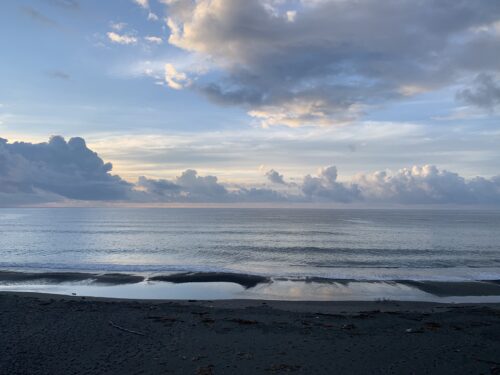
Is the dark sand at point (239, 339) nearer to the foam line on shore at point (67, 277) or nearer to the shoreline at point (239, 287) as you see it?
the shoreline at point (239, 287)

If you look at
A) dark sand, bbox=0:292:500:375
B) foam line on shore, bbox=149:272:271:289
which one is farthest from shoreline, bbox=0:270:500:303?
dark sand, bbox=0:292:500:375

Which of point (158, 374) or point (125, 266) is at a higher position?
point (158, 374)

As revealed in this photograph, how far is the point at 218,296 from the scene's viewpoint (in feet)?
78.9

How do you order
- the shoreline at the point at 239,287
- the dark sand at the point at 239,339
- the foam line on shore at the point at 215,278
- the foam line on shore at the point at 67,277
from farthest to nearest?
the foam line on shore at the point at 67,277 < the foam line on shore at the point at 215,278 < the shoreline at the point at 239,287 < the dark sand at the point at 239,339

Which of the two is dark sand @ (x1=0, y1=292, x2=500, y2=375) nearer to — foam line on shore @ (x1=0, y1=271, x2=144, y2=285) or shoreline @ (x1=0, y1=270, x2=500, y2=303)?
shoreline @ (x1=0, y1=270, x2=500, y2=303)

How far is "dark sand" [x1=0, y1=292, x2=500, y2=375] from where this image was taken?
1086 cm

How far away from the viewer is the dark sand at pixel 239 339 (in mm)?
10859

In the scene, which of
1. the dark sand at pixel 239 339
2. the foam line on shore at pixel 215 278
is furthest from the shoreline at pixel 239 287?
the dark sand at pixel 239 339

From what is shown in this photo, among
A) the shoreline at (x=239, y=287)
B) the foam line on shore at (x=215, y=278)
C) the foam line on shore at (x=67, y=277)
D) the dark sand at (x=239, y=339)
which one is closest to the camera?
the dark sand at (x=239, y=339)

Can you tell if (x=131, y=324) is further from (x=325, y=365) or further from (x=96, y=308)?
(x=325, y=365)

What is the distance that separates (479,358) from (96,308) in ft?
53.0

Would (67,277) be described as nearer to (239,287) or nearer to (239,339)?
(239,287)

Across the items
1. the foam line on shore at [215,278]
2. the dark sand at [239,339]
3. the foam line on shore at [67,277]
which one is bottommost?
the foam line on shore at [67,277]

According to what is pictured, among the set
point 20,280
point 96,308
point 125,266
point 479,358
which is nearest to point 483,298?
point 479,358
